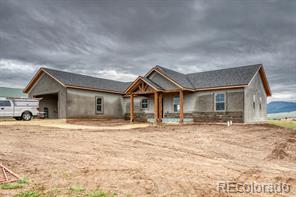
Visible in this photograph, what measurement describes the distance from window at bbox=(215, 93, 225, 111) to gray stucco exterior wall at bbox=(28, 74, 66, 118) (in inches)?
548

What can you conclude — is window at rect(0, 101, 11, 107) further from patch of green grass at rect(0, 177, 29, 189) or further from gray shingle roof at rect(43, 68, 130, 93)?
patch of green grass at rect(0, 177, 29, 189)

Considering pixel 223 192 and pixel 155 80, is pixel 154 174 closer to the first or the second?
pixel 223 192

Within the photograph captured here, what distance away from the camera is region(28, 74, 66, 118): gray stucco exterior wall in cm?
2272

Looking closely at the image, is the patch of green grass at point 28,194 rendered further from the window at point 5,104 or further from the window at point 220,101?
the window at point 220,101

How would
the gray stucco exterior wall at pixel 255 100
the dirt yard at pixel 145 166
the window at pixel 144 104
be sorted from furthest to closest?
the window at pixel 144 104
the gray stucco exterior wall at pixel 255 100
the dirt yard at pixel 145 166

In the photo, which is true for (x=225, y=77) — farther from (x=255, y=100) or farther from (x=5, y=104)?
(x=5, y=104)

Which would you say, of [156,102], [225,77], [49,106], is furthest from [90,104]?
[225,77]

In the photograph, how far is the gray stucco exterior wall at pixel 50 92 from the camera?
22.7 m

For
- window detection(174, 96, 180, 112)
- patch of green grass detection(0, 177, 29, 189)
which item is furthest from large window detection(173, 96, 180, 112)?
patch of green grass detection(0, 177, 29, 189)

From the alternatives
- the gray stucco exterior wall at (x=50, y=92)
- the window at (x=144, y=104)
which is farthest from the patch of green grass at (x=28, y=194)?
the window at (x=144, y=104)

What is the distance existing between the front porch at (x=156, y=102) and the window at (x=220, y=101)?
→ 2806mm

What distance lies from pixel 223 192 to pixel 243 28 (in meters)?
17.1

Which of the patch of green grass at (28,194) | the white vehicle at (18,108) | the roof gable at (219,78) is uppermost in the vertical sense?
the roof gable at (219,78)

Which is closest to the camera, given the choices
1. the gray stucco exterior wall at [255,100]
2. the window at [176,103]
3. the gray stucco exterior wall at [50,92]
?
the gray stucco exterior wall at [255,100]
